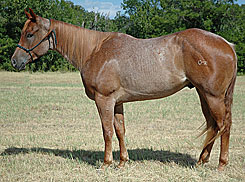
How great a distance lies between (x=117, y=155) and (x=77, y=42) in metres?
2.29

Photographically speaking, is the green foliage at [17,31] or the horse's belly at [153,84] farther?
the green foliage at [17,31]

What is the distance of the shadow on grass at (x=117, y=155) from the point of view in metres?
5.20

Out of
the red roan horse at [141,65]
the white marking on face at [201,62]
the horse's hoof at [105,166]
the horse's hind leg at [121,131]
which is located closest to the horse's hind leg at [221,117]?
the red roan horse at [141,65]

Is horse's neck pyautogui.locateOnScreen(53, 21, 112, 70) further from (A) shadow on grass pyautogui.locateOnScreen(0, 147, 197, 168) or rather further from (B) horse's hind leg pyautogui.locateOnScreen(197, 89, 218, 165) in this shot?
(B) horse's hind leg pyautogui.locateOnScreen(197, 89, 218, 165)

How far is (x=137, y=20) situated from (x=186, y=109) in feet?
92.5

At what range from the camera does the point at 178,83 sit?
4445 mm

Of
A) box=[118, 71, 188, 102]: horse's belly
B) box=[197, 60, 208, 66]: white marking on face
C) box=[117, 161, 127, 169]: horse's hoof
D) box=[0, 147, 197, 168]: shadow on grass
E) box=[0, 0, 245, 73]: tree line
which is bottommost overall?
box=[0, 147, 197, 168]: shadow on grass

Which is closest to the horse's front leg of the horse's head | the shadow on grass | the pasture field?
the pasture field

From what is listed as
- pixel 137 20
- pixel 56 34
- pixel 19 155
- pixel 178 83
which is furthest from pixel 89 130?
pixel 137 20

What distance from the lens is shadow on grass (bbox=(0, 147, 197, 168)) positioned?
5.20 meters

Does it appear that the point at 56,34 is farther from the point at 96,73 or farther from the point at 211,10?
→ the point at 211,10

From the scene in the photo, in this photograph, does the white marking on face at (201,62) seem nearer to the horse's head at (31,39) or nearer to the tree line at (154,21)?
the horse's head at (31,39)

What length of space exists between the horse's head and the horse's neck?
16cm

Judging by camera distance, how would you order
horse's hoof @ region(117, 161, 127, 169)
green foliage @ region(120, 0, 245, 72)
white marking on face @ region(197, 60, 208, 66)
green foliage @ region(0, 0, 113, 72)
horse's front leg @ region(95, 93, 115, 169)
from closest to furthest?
white marking on face @ region(197, 60, 208, 66) < horse's front leg @ region(95, 93, 115, 169) < horse's hoof @ region(117, 161, 127, 169) < green foliage @ region(0, 0, 113, 72) < green foliage @ region(120, 0, 245, 72)
